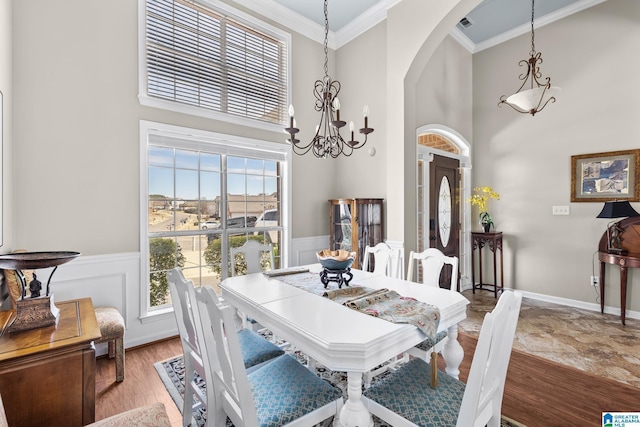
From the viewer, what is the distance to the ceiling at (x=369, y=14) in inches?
143

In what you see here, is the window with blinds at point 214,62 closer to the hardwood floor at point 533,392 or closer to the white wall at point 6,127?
the white wall at point 6,127

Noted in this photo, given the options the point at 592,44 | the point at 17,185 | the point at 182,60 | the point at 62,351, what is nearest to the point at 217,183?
the point at 182,60

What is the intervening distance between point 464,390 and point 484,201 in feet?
12.8

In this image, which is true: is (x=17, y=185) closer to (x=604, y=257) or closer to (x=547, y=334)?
(x=547, y=334)

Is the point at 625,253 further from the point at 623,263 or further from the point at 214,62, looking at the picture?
the point at 214,62

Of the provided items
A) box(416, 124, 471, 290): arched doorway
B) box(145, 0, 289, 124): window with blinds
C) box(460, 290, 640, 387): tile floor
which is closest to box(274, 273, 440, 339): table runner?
box(460, 290, 640, 387): tile floor

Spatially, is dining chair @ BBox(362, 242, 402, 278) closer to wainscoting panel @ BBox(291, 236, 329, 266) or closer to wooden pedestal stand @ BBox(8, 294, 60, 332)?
wainscoting panel @ BBox(291, 236, 329, 266)

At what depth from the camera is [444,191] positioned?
14.5 ft

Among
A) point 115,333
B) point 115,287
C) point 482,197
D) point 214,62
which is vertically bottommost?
point 115,333

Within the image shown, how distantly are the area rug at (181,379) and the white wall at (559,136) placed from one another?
310cm

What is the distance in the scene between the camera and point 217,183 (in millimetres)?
3391

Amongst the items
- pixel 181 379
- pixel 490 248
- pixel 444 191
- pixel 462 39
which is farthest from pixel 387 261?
pixel 462 39

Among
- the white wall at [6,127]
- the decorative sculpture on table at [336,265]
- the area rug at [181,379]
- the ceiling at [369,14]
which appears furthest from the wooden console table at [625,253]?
the white wall at [6,127]

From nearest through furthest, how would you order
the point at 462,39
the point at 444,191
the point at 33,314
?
the point at 33,314 < the point at 444,191 < the point at 462,39
